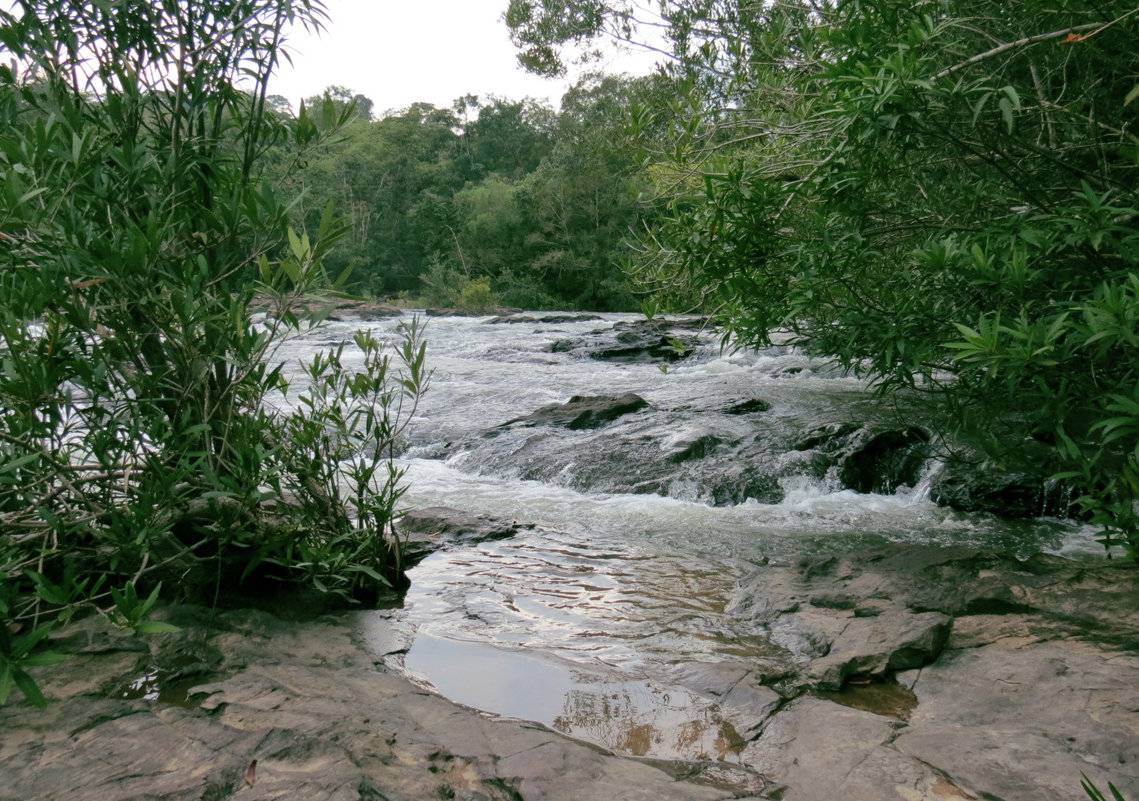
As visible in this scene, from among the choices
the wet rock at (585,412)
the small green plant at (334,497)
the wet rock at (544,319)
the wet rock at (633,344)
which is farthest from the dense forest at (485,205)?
the small green plant at (334,497)

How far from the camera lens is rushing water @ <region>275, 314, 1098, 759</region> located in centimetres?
306

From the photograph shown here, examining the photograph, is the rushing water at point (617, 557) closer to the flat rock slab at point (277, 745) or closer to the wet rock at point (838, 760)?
the wet rock at point (838, 760)

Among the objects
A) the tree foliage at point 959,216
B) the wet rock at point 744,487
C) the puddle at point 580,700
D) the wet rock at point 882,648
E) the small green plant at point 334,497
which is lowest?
the wet rock at point 744,487

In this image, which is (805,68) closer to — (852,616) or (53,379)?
(852,616)

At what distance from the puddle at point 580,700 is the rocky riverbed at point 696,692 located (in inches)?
3.5

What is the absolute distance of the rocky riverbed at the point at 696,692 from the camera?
2.18 meters

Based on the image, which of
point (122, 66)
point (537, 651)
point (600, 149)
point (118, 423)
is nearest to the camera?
point (118, 423)

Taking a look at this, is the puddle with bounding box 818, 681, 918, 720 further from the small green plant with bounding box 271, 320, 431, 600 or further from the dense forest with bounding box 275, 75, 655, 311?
the dense forest with bounding box 275, 75, 655, 311

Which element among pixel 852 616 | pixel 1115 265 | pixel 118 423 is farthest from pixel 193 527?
pixel 1115 265

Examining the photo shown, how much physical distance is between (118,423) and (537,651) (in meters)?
1.93

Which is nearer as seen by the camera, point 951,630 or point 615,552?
point 951,630

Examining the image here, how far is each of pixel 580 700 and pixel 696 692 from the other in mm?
447

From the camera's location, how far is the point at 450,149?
154 feet

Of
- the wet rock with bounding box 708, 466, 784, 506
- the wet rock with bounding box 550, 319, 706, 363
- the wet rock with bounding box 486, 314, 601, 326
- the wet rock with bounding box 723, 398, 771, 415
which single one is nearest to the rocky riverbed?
the wet rock with bounding box 708, 466, 784, 506
